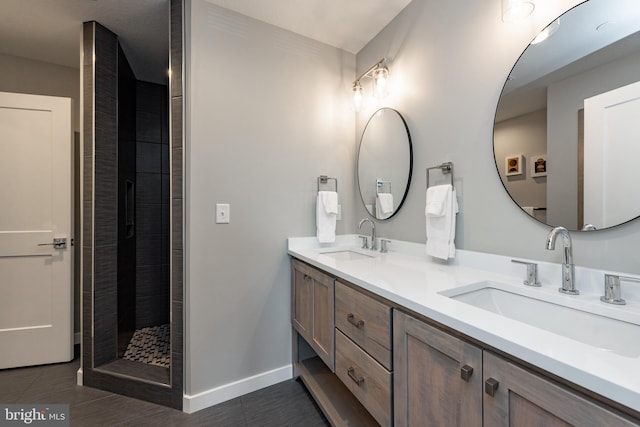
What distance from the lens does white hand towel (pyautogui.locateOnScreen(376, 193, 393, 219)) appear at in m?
1.87

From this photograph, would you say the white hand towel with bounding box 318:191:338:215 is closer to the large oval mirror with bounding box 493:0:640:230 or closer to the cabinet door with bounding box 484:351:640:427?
the large oval mirror with bounding box 493:0:640:230

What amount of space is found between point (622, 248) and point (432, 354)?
2.40 ft

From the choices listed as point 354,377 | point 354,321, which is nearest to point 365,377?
point 354,377

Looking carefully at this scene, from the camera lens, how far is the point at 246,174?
1787 millimetres

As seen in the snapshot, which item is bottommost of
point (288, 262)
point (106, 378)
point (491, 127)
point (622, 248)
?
point (106, 378)

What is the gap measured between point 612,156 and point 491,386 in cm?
89

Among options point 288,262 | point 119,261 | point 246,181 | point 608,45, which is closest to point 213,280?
point 288,262

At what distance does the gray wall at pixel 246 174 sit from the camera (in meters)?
1.64

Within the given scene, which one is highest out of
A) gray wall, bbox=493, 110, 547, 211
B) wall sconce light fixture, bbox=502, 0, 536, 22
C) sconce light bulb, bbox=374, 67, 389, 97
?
sconce light bulb, bbox=374, 67, 389, 97

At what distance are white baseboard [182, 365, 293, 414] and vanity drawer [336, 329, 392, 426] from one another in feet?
2.35

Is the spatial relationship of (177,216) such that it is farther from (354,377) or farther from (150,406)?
(354,377)

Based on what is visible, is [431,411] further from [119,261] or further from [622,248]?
[119,261]

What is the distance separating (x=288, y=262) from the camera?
6.38 ft

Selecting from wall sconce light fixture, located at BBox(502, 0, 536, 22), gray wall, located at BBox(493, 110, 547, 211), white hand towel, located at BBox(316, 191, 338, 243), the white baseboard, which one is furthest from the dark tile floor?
wall sconce light fixture, located at BBox(502, 0, 536, 22)
